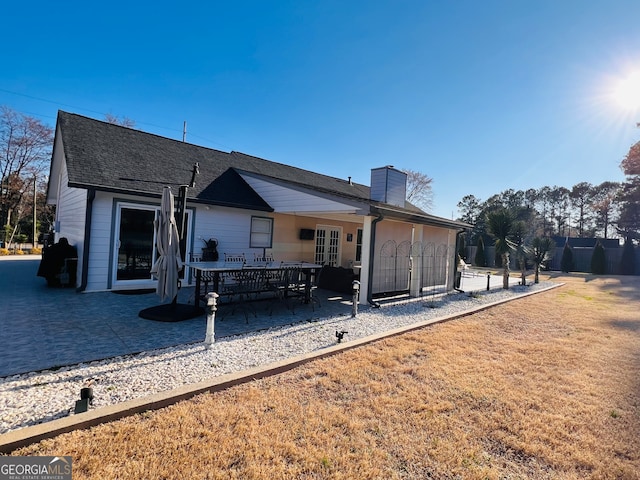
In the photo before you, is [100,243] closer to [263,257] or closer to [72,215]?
[72,215]

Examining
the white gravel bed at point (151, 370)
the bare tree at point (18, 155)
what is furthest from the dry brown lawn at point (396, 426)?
the bare tree at point (18, 155)

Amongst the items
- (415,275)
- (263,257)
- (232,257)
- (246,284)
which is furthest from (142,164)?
(415,275)

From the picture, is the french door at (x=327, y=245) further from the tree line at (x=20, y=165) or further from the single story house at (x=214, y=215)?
the tree line at (x=20, y=165)

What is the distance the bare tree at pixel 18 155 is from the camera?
80.1 ft

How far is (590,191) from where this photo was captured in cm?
3956

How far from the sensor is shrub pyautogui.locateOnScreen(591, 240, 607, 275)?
23188 millimetres

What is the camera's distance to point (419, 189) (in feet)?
114

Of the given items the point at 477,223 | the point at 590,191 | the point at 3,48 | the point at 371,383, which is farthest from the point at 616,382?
the point at 590,191

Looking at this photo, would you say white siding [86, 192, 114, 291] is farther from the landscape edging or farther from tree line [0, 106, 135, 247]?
tree line [0, 106, 135, 247]

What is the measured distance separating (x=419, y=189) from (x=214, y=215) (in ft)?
95.7

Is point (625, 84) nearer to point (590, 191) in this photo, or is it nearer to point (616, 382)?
point (616, 382)

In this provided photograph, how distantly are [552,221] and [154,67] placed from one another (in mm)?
51373

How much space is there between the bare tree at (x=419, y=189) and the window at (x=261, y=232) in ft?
85.8

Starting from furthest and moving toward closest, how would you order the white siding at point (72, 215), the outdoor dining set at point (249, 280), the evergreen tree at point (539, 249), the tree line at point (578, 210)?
1. the tree line at point (578, 210)
2. the evergreen tree at point (539, 249)
3. the white siding at point (72, 215)
4. the outdoor dining set at point (249, 280)
